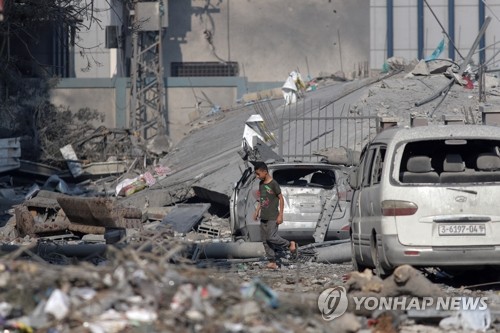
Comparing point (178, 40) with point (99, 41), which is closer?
point (99, 41)

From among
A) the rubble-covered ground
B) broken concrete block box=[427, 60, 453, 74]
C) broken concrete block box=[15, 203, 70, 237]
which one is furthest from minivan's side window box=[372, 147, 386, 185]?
broken concrete block box=[427, 60, 453, 74]

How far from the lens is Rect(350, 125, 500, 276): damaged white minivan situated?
1177cm

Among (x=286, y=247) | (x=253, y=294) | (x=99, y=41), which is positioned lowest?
(x=286, y=247)

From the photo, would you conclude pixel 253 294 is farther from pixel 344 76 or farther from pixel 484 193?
pixel 344 76

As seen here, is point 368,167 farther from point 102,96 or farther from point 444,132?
point 102,96

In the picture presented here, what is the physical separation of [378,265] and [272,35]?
34850 mm

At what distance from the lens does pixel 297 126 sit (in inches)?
1040

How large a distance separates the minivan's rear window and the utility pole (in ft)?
86.8

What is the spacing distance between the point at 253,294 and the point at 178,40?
39.0 metres

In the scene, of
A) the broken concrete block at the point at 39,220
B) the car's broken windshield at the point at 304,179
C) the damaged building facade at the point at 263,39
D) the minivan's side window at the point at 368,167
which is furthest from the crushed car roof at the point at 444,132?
the damaged building facade at the point at 263,39

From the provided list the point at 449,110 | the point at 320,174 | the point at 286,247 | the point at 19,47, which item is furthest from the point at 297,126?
the point at 19,47

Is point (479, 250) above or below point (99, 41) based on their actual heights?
below

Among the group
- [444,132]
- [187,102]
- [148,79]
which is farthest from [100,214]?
[187,102]

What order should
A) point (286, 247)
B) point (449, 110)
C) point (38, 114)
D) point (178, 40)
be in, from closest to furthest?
1. point (286, 247)
2. point (449, 110)
3. point (38, 114)
4. point (178, 40)
